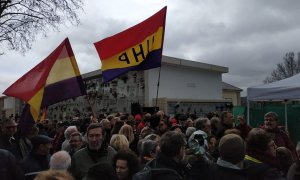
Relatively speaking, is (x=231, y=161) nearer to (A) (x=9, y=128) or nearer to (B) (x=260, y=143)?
(B) (x=260, y=143)

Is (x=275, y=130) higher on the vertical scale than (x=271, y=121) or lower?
lower

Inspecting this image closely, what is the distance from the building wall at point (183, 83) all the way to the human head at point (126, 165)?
16.5 m

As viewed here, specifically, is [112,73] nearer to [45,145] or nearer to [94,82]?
[45,145]

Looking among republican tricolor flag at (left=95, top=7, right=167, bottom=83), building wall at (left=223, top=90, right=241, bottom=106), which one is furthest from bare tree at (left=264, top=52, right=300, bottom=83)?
republican tricolor flag at (left=95, top=7, right=167, bottom=83)

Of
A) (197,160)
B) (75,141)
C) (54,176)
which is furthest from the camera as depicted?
(75,141)

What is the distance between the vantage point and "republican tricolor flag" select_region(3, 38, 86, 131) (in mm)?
6305

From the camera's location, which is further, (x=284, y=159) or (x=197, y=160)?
(x=284, y=159)

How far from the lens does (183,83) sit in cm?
2292

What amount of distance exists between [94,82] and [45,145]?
19763mm

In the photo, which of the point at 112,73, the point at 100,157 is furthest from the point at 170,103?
the point at 100,157

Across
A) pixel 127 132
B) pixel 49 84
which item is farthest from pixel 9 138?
pixel 127 132

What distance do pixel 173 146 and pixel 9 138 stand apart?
4.18m

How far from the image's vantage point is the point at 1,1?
51.6 feet

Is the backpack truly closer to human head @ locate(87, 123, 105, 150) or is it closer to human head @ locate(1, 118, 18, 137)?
human head @ locate(87, 123, 105, 150)
